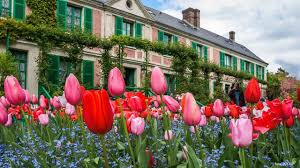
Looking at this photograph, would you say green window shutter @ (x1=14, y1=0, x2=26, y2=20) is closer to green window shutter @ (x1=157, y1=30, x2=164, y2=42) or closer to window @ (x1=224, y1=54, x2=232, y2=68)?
green window shutter @ (x1=157, y1=30, x2=164, y2=42)

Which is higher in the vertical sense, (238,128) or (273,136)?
(238,128)

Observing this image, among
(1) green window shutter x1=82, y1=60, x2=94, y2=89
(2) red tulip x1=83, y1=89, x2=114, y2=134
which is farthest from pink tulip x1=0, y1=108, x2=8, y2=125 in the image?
(1) green window shutter x1=82, y1=60, x2=94, y2=89

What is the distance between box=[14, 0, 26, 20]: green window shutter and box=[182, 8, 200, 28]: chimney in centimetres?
1934

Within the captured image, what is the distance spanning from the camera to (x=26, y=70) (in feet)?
52.9

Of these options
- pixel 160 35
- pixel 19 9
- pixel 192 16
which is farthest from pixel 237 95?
pixel 192 16

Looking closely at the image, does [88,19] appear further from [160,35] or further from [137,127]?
[137,127]

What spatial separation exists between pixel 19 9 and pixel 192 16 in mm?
19878

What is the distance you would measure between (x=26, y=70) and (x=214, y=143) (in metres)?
14.6

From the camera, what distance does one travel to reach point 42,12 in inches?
671

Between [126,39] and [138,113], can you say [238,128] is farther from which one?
[126,39]

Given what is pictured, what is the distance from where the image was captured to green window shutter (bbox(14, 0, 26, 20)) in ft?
53.2

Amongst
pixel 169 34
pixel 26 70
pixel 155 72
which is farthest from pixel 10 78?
pixel 169 34

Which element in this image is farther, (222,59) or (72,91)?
(222,59)

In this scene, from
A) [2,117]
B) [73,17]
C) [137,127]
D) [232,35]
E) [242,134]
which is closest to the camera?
[242,134]
